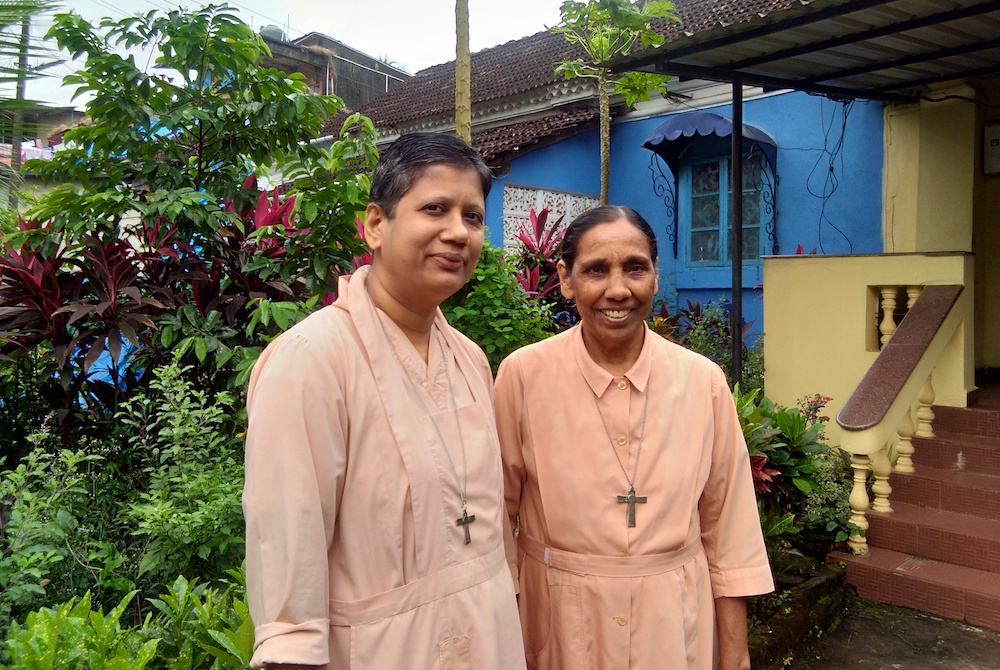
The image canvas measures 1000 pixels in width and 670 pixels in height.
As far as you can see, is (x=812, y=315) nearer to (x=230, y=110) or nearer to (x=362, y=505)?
(x=230, y=110)

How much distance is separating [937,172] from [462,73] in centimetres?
441

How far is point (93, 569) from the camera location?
8.34 ft

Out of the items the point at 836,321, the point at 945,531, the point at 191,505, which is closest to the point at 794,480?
the point at 945,531

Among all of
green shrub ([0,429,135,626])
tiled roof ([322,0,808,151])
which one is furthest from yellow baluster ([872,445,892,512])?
tiled roof ([322,0,808,151])

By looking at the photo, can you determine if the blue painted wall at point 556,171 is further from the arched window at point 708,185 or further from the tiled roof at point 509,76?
the arched window at point 708,185

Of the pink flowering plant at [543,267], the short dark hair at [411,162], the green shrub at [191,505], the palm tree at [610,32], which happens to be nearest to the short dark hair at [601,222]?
the short dark hair at [411,162]

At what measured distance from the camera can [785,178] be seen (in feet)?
28.8

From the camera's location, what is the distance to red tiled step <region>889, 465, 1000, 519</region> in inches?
178

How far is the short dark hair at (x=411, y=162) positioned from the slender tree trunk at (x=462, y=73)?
3.29 meters

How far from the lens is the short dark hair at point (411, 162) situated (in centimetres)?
151

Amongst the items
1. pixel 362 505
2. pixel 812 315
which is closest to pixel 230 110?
pixel 362 505

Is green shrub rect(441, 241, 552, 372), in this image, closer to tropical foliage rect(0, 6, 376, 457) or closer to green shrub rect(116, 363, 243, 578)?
tropical foliage rect(0, 6, 376, 457)

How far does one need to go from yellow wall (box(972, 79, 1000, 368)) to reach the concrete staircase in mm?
1885

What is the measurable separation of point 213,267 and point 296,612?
8.98ft
